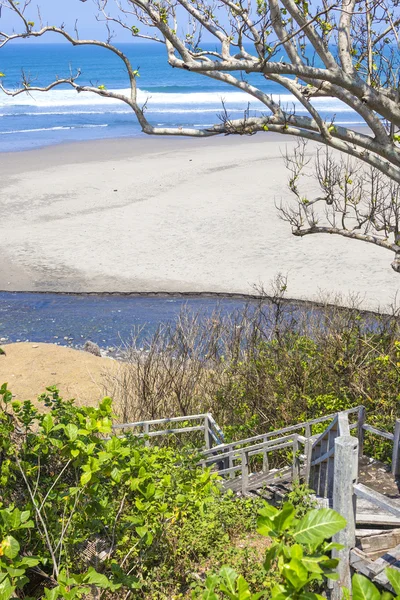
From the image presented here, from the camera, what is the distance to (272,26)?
26.5 ft

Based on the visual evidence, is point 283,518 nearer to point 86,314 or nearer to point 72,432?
point 72,432

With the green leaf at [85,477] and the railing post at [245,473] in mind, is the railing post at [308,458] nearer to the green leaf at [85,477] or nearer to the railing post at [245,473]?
the railing post at [245,473]

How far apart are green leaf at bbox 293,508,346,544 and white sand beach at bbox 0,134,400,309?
15.6m

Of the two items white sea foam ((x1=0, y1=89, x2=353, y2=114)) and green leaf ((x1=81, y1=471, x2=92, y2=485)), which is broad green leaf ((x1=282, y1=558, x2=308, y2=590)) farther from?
white sea foam ((x1=0, y1=89, x2=353, y2=114))

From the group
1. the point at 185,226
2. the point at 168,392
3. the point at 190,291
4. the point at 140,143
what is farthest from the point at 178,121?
the point at 168,392

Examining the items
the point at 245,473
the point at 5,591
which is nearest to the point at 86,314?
the point at 245,473

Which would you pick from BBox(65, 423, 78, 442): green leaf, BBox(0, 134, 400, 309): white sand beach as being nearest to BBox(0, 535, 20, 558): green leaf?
BBox(65, 423, 78, 442): green leaf

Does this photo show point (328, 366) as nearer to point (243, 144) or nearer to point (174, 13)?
point (174, 13)

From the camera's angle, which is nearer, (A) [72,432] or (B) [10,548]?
(B) [10,548]

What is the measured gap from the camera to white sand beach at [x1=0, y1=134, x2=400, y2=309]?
20.5 m

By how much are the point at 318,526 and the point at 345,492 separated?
234cm

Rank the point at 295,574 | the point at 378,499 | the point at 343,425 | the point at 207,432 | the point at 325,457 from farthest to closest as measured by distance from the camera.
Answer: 1. the point at 207,432
2. the point at 325,457
3. the point at 343,425
4. the point at 378,499
5. the point at 295,574

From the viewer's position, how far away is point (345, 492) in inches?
210

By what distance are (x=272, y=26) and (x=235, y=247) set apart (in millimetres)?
14717
